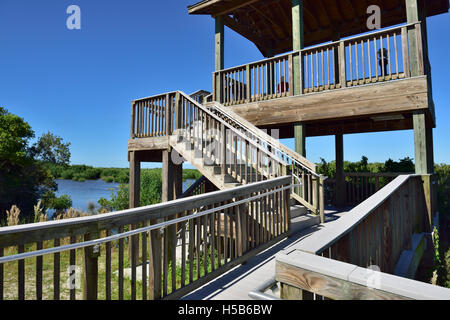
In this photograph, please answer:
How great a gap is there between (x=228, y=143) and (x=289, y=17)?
6.84 meters

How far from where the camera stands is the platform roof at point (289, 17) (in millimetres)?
9008

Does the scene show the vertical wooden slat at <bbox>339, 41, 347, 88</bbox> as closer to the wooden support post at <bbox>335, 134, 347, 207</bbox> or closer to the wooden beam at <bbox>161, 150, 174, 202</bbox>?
the wooden support post at <bbox>335, 134, 347, 207</bbox>

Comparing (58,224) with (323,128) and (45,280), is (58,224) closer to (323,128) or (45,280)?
(45,280)

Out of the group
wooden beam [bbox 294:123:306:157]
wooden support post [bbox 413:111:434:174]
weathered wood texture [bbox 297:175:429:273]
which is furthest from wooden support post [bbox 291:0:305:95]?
weathered wood texture [bbox 297:175:429:273]

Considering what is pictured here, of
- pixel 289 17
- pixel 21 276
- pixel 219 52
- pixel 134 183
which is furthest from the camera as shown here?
pixel 289 17

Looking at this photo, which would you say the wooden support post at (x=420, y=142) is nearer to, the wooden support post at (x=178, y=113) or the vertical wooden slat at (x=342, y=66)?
the vertical wooden slat at (x=342, y=66)

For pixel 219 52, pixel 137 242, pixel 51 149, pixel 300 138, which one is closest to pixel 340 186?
pixel 300 138

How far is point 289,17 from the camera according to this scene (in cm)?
1033

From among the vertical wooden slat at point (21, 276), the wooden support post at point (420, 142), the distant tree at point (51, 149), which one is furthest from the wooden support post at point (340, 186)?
the distant tree at point (51, 149)

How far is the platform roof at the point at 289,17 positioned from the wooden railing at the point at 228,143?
4.05 meters

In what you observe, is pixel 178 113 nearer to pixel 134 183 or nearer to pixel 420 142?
pixel 134 183

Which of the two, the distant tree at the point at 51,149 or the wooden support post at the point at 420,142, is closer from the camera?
the wooden support post at the point at 420,142

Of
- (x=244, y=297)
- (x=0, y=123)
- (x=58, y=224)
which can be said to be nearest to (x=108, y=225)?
(x=58, y=224)

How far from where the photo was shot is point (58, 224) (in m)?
1.75
